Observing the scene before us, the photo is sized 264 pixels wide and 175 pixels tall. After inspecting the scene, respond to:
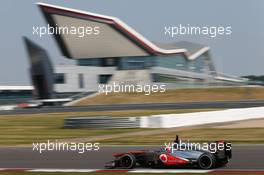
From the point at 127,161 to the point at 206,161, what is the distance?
2.04m

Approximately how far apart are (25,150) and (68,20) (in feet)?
241

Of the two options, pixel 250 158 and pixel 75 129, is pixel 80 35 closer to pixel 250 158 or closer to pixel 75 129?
pixel 75 129

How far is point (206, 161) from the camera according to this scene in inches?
530

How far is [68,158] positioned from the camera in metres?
17.5

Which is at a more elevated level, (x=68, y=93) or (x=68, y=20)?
(x=68, y=20)

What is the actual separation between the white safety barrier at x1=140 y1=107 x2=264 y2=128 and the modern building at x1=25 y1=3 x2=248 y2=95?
55.9m

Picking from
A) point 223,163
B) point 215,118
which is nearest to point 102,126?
point 215,118

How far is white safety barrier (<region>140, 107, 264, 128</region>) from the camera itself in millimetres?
29047
